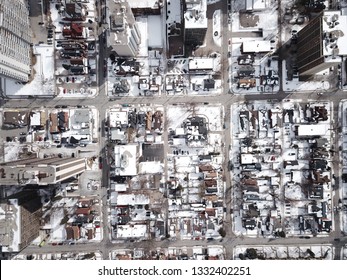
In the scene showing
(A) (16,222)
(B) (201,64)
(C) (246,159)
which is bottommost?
(A) (16,222)

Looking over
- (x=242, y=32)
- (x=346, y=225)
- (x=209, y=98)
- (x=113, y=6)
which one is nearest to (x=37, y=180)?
Result: (x=113, y=6)

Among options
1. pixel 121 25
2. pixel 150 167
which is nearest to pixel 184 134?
pixel 150 167

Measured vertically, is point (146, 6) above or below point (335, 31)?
above

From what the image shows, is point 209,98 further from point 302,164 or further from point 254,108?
point 302,164

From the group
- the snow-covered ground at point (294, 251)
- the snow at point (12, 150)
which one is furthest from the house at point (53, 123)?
the snow-covered ground at point (294, 251)

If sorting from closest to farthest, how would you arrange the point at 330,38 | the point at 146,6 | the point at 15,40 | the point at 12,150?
the point at 330,38, the point at 15,40, the point at 146,6, the point at 12,150

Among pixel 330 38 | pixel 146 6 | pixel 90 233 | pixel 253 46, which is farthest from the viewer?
pixel 90 233

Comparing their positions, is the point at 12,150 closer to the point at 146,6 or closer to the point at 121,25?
the point at 121,25
